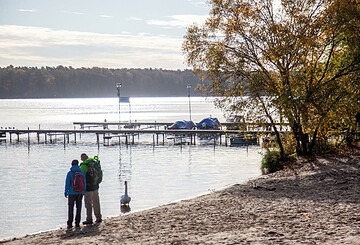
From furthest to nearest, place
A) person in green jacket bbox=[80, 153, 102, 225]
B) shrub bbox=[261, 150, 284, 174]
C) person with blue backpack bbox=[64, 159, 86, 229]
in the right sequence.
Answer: shrub bbox=[261, 150, 284, 174] → person in green jacket bbox=[80, 153, 102, 225] → person with blue backpack bbox=[64, 159, 86, 229]

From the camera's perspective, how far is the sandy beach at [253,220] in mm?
12953

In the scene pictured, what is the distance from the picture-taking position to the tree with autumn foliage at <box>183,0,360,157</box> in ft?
95.6

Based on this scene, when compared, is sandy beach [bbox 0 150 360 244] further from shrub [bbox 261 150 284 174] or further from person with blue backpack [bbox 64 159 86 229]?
shrub [bbox 261 150 284 174]

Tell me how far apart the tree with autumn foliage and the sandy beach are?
7141 mm

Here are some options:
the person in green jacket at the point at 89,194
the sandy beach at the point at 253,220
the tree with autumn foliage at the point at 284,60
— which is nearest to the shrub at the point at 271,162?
the tree with autumn foliage at the point at 284,60

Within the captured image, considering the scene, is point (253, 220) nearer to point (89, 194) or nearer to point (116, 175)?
point (89, 194)

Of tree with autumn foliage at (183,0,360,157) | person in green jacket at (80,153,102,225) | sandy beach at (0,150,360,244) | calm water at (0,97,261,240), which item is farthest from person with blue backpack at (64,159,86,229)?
tree with autumn foliage at (183,0,360,157)

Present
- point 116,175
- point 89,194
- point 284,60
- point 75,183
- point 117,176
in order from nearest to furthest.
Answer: point 75,183
point 89,194
point 284,60
point 117,176
point 116,175

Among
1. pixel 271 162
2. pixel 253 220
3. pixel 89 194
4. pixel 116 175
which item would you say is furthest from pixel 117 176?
pixel 253 220

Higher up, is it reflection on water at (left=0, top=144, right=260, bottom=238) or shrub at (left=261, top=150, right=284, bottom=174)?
shrub at (left=261, top=150, right=284, bottom=174)

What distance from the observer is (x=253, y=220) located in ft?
50.0

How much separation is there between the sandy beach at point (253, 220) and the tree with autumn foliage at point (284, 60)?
23.4 ft

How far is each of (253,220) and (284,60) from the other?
15.8m

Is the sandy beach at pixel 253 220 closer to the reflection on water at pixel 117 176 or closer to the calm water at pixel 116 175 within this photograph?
the calm water at pixel 116 175
